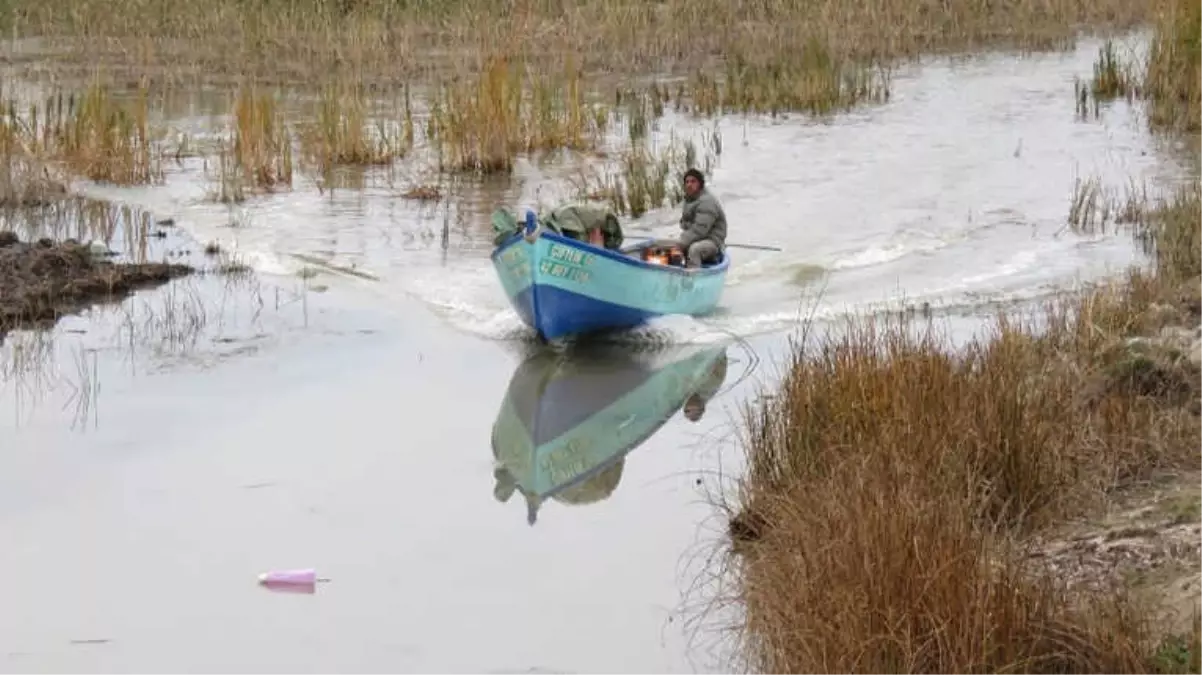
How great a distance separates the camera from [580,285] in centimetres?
1374

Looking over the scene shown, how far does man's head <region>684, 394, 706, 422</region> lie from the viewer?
12117mm

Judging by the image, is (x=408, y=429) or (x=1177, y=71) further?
(x=1177, y=71)

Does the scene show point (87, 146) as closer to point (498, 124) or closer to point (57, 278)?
point (498, 124)

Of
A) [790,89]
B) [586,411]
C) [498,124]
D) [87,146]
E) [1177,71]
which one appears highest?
[1177,71]

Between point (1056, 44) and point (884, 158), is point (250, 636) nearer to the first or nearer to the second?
point (884, 158)

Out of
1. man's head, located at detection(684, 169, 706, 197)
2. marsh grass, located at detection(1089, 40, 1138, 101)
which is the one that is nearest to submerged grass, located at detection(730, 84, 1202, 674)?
man's head, located at detection(684, 169, 706, 197)

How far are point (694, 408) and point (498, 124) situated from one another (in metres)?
9.67

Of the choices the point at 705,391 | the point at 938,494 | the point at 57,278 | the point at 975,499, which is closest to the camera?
the point at 938,494

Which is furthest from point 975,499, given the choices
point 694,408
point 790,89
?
point 790,89

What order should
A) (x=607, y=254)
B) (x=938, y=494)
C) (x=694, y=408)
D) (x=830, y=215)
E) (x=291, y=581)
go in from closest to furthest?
(x=938, y=494) < (x=291, y=581) < (x=694, y=408) < (x=607, y=254) < (x=830, y=215)

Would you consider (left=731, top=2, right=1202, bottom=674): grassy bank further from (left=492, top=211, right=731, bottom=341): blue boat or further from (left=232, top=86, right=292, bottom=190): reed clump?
(left=232, top=86, right=292, bottom=190): reed clump

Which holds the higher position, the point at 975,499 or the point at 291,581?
the point at 975,499

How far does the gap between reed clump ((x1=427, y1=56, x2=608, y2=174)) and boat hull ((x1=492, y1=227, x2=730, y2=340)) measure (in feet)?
23.8

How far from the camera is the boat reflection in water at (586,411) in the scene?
10.8m
